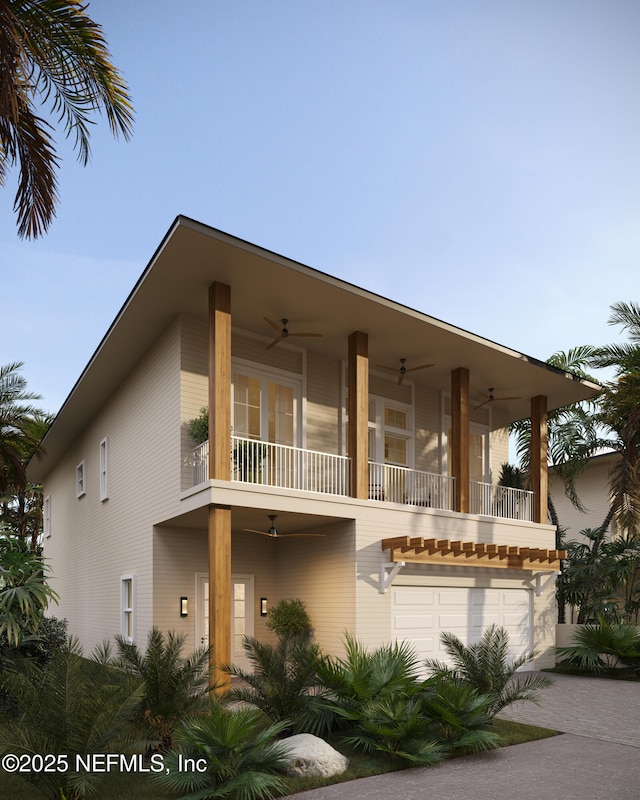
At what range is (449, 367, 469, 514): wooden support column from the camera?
16219 mm

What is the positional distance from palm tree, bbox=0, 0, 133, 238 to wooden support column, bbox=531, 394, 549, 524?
41.3ft

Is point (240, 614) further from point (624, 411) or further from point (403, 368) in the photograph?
point (624, 411)

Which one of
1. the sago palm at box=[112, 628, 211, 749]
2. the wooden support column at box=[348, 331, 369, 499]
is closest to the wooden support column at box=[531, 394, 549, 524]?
the wooden support column at box=[348, 331, 369, 499]

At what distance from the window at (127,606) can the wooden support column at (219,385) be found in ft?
15.9

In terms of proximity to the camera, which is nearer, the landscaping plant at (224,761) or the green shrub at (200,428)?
the landscaping plant at (224,761)

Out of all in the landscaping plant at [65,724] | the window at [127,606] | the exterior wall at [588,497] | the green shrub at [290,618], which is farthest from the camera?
the exterior wall at [588,497]

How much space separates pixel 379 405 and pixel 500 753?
948 centimetres

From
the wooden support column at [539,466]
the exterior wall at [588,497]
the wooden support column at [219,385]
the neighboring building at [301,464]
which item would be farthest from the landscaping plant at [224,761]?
the exterior wall at [588,497]

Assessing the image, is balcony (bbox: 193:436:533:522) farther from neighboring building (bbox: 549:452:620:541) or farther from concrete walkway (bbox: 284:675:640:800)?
neighboring building (bbox: 549:452:620:541)

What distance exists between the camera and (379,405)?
17.2m

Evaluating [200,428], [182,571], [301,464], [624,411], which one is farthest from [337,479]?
[624,411]

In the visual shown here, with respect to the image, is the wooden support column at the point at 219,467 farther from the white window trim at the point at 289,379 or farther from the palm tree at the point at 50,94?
the palm tree at the point at 50,94

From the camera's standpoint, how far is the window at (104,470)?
62.3ft

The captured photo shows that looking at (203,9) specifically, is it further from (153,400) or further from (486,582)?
(486,582)
